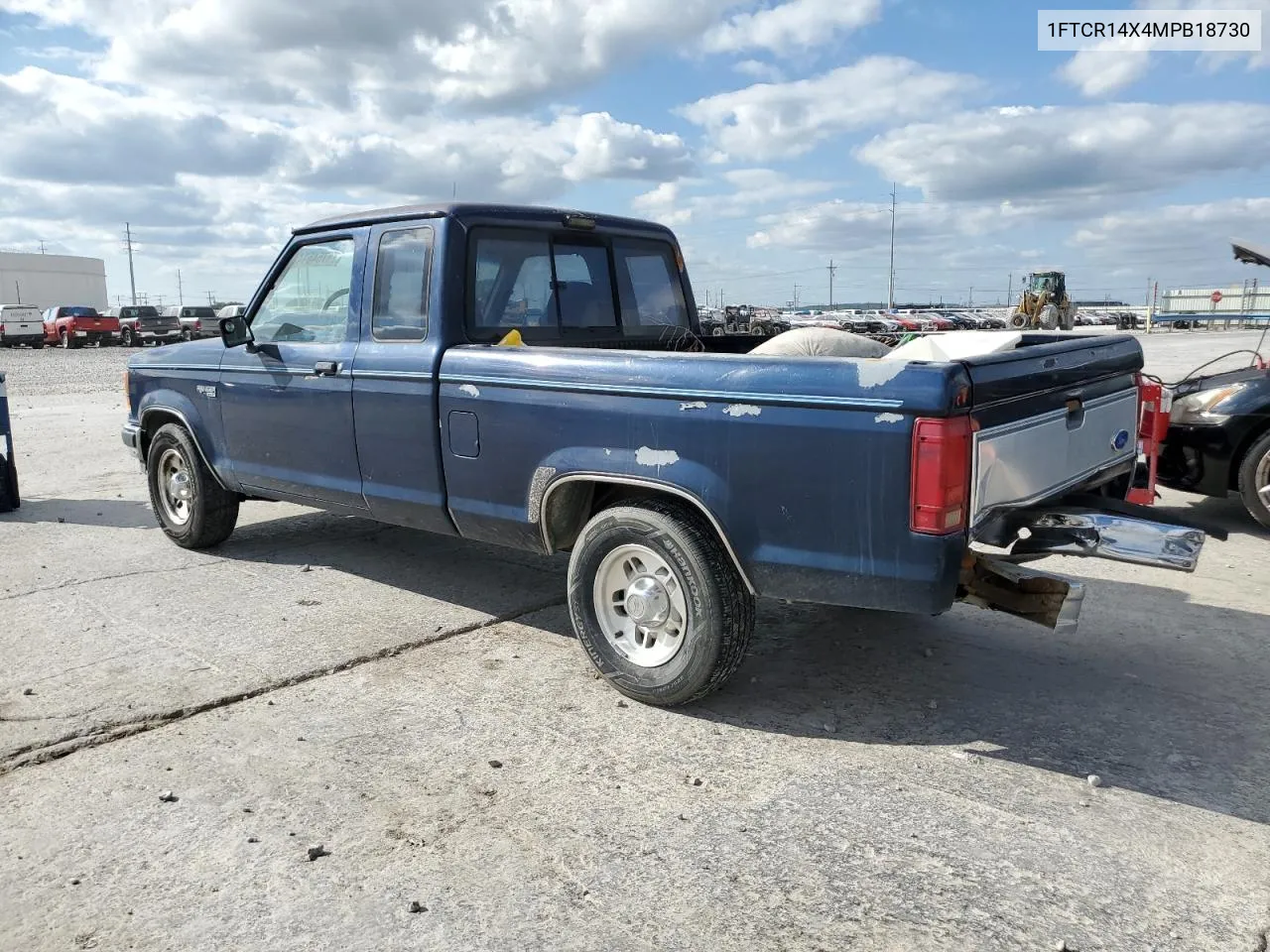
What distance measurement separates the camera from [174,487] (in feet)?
20.8

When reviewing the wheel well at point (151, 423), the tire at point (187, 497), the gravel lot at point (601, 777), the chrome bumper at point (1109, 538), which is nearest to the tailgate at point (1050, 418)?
the chrome bumper at point (1109, 538)

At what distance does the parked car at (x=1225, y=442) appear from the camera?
6.45 meters

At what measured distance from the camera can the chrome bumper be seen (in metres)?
3.22

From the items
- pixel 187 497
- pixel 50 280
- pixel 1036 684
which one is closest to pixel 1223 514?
pixel 1036 684

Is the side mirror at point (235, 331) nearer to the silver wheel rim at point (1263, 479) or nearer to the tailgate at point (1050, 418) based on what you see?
the tailgate at point (1050, 418)

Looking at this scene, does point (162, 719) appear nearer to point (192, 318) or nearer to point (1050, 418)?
point (1050, 418)

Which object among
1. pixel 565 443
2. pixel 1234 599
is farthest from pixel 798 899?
pixel 1234 599

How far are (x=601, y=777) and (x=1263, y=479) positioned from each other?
17.7 ft

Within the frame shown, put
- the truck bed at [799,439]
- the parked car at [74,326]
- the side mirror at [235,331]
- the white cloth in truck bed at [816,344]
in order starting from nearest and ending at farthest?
the truck bed at [799,439]
the white cloth in truck bed at [816,344]
the side mirror at [235,331]
the parked car at [74,326]

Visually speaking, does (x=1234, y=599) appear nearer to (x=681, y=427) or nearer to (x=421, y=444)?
(x=681, y=427)

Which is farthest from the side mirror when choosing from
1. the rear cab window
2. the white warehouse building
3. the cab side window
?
the white warehouse building

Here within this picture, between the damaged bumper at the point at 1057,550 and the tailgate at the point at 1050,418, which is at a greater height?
the tailgate at the point at 1050,418

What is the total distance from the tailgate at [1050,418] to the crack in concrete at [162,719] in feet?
8.76

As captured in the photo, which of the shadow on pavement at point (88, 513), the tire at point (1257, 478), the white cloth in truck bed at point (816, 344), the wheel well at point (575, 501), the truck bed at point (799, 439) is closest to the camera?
the truck bed at point (799, 439)
